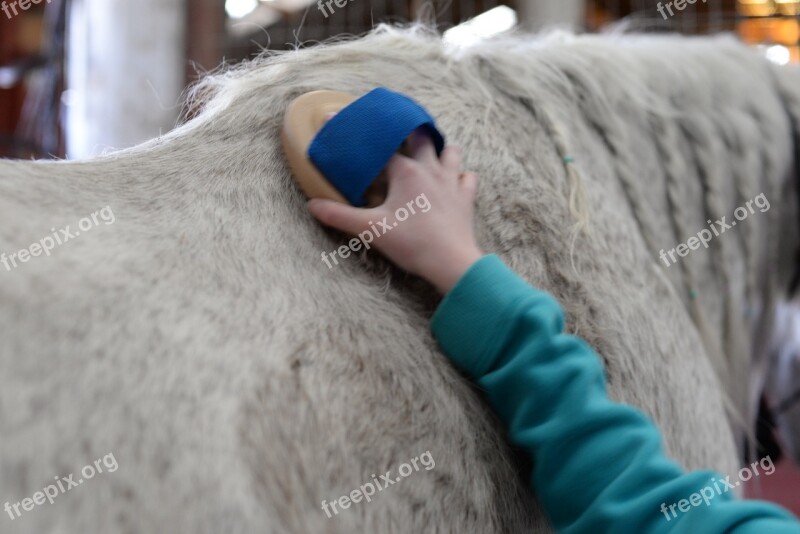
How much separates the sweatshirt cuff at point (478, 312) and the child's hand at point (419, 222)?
0.02 meters

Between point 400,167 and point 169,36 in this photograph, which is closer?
point 400,167

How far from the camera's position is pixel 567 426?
57 centimetres

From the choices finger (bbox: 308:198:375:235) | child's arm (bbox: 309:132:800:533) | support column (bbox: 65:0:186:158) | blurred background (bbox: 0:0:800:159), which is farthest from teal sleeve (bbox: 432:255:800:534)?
support column (bbox: 65:0:186:158)

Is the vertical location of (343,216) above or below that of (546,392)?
above

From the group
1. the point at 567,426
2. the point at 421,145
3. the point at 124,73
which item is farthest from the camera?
the point at 124,73

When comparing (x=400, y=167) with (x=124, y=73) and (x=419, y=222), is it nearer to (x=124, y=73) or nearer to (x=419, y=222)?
(x=419, y=222)

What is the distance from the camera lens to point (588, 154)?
0.85m

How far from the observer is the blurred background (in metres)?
1.89

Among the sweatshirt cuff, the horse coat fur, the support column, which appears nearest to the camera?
the horse coat fur

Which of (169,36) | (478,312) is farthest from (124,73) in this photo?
(478,312)

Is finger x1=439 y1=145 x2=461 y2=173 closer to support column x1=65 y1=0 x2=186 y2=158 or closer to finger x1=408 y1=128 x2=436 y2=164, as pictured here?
finger x1=408 y1=128 x2=436 y2=164

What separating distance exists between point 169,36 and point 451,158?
59.4 inches

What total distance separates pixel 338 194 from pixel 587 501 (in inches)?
13.1

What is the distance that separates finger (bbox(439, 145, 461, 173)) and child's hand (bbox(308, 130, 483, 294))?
0.06 ft
